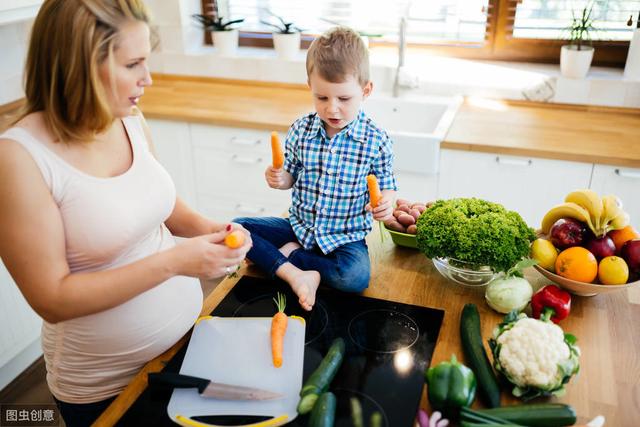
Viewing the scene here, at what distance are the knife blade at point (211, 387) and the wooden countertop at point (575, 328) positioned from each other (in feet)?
0.19

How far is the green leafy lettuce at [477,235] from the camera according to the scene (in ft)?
3.89

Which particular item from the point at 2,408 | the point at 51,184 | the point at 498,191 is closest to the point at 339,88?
the point at 51,184

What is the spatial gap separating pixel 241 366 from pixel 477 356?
438 millimetres

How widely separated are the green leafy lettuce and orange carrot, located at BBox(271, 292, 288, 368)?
0.35m

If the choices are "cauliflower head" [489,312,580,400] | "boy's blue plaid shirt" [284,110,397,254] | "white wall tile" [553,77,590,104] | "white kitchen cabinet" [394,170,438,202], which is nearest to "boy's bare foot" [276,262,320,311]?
"boy's blue plaid shirt" [284,110,397,254]

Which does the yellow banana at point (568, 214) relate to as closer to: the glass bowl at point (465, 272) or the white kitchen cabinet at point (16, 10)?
the glass bowl at point (465, 272)

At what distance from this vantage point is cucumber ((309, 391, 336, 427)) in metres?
0.89

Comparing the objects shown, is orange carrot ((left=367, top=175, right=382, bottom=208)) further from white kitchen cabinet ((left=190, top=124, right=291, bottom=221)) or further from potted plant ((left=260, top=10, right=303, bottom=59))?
potted plant ((left=260, top=10, right=303, bottom=59))

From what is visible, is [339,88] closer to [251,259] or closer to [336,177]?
[336,177]

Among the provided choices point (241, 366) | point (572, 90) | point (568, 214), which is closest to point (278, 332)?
point (241, 366)

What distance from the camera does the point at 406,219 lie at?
1.42 metres

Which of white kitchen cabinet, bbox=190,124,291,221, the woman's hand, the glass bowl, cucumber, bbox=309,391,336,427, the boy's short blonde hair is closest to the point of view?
cucumber, bbox=309,391,336,427

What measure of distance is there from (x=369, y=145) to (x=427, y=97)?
140 centimetres

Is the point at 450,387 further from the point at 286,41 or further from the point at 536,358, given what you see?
the point at 286,41
